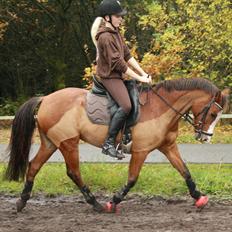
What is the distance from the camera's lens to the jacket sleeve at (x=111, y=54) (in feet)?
22.2

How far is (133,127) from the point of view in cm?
699

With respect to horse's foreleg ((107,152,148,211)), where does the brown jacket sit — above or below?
above

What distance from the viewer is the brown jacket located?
22.2 feet

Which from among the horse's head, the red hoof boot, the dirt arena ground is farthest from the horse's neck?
the dirt arena ground

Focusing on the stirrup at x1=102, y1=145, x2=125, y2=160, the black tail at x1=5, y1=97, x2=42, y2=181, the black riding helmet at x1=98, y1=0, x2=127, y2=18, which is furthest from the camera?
the black tail at x1=5, y1=97, x2=42, y2=181

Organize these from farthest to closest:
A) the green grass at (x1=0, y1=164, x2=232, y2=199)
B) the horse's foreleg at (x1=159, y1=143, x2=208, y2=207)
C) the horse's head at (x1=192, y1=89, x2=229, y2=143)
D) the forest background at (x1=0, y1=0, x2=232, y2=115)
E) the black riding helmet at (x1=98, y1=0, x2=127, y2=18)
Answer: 1. the forest background at (x1=0, y1=0, x2=232, y2=115)
2. the green grass at (x1=0, y1=164, x2=232, y2=199)
3. the horse's foreleg at (x1=159, y1=143, x2=208, y2=207)
4. the horse's head at (x1=192, y1=89, x2=229, y2=143)
5. the black riding helmet at (x1=98, y1=0, x2=127, y2=18)

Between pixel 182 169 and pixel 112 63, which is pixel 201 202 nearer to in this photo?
pixel 182 169

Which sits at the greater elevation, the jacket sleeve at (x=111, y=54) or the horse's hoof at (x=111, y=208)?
the jacket sleeve at (x=111, y=54)

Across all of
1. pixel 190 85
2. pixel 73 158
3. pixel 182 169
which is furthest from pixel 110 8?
pixel 182 169

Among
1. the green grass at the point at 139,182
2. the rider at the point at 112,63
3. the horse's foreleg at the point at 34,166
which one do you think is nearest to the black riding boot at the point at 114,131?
the rider at the point at 112,63

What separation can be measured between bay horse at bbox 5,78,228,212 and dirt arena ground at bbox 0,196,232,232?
229mm

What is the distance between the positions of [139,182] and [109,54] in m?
2.44

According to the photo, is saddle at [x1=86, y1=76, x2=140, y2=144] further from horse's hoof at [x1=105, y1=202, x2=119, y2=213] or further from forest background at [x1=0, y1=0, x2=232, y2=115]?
forest background at [x1=0, y1=0, x2=232, y2=115]

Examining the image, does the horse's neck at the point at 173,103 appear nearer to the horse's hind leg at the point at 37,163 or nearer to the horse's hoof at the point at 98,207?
the horse's hoof at the point at 98,207
